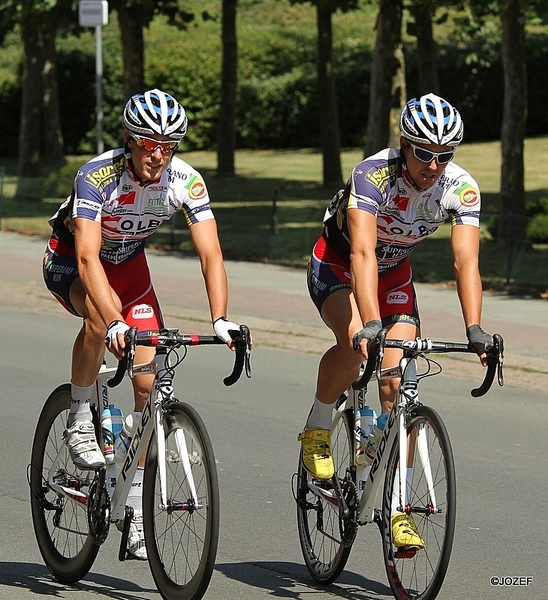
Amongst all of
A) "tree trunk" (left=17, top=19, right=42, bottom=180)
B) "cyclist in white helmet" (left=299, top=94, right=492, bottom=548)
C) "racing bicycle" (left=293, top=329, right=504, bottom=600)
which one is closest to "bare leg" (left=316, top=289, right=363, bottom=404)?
"cyclist in white helmet" (left=299, top=94, right=492, bottom=548)

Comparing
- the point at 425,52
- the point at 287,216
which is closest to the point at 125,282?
the point at 287,216

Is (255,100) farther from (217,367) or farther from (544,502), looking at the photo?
(544,502)

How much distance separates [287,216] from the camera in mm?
19609

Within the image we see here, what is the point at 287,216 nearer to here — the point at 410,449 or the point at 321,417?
the point at 321,417

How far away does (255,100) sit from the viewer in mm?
40406

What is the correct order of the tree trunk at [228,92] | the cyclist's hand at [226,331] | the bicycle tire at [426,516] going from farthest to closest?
the tree trunk at [228,92], the cyclist's hand at [226,331], the bicycle tire at [426,516]

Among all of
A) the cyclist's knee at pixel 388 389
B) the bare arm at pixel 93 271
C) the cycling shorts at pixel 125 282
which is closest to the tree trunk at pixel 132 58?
the cycling shorts at pixel 125 282

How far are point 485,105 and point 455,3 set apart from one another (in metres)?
21.0

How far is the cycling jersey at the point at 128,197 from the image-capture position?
5.25 meters

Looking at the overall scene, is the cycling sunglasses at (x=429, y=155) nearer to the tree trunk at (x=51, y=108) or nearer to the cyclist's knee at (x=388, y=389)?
the cyclist's knee at (x=388, y=389)

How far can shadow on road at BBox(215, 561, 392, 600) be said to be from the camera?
17.5 ft

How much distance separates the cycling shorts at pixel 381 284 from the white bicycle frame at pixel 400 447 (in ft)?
1.62

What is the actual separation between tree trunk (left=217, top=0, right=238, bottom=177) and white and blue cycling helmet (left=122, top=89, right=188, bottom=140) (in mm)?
24369

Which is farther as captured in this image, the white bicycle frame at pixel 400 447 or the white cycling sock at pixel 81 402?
the white cycling sock at pixel 81 402
